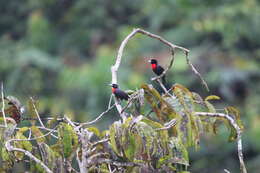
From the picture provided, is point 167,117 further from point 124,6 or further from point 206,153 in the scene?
point 124,6

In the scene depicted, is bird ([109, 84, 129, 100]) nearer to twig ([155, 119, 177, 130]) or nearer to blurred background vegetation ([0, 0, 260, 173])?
twig ([155, 119, 177, 130])

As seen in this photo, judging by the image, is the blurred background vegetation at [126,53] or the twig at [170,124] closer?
the twig at [170,124]

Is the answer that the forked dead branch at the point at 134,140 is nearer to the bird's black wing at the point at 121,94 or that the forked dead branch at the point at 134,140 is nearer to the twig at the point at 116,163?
the twig at the point at 116,163

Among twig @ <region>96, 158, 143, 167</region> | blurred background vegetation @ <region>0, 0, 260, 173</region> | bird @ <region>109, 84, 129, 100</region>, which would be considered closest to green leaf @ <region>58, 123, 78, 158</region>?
twig @ <region>96, 158, 143, 167</region>

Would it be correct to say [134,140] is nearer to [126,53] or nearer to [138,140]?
[138,140]

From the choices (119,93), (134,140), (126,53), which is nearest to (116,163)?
(134,140)

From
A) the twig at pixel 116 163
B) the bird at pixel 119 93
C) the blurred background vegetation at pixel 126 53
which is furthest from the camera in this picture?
the blurred background vegetation at pixel 126 53

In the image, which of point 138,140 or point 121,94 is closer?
point 138,140

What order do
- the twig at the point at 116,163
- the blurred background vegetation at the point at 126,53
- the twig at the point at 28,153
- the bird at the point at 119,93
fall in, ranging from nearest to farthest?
the twig at the point at 28,153 < the twig at the point at 116,163 < the bird at the point at 119,93 < the blurred background vegetation at the point at 126,53

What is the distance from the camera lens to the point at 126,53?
49.8 feet

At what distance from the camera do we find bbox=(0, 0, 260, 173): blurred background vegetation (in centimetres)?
1353

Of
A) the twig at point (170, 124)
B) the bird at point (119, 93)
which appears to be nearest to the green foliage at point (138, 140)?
the twig at point (170, 124)

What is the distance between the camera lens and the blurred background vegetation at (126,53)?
1353 cm

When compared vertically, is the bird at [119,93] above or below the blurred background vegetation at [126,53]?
below
